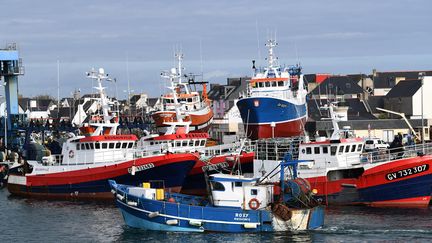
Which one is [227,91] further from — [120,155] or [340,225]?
[340,225]

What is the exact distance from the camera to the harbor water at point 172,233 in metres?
43.5

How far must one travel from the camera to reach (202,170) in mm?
61344

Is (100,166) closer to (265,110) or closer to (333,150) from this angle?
(333,150)

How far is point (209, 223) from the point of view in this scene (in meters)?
44.5

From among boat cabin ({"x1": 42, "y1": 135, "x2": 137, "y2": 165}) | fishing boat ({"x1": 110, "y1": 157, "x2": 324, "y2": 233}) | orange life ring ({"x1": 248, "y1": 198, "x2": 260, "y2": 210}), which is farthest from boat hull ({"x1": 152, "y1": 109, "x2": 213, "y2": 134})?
orange life ring ({"x1": 248, "y1": 198, "x2": 260, "y2": 210})

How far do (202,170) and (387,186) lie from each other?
14.0 m

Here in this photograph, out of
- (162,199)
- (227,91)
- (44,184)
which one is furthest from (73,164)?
(227,91)

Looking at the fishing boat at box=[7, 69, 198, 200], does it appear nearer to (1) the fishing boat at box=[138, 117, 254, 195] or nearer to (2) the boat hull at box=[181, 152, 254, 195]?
(1) the fishing boat at box=[138, 117, 254, 195]

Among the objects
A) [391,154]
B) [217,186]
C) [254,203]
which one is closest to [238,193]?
[254,203]

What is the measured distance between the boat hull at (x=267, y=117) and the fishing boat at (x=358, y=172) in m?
19.8

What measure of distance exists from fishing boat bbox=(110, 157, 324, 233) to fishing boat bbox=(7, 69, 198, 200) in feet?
43.2

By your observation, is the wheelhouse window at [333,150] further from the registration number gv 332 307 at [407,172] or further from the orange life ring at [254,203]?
the orange life ring at [254,203]

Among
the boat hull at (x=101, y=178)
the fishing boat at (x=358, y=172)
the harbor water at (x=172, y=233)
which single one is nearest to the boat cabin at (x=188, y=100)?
the boat hull at (x=101, y=178)

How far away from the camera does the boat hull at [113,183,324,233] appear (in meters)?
44.2
